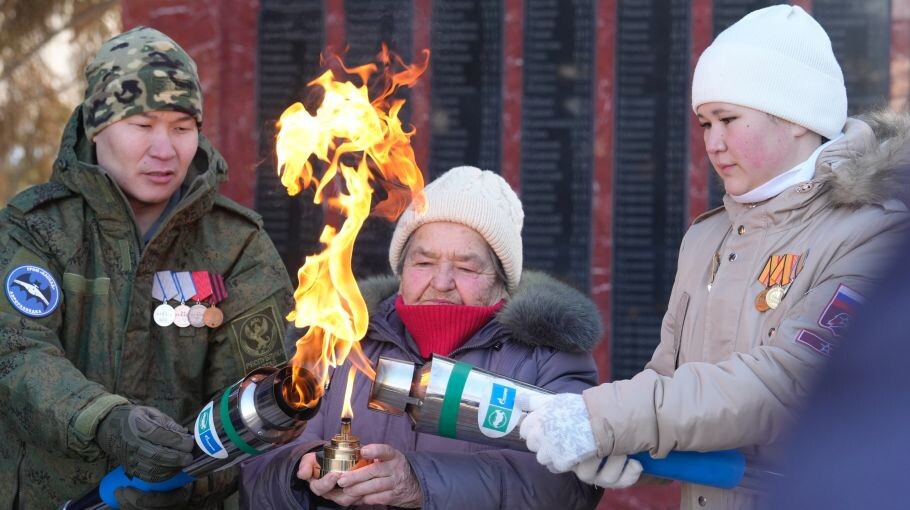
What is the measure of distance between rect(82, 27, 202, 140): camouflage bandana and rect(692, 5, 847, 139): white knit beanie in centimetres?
157

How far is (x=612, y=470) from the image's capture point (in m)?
2.72

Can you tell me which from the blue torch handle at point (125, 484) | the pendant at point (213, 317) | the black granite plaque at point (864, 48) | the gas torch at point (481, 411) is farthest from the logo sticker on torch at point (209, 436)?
the black granite plaque at point (864, 48)

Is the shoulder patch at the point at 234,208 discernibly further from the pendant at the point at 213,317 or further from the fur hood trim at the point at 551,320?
the fur hood trim at the point at 551,320

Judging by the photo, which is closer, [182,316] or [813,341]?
[813,341]

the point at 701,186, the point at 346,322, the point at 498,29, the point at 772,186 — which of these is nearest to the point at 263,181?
the point at 498,29

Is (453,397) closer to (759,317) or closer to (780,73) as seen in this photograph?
(759,317)

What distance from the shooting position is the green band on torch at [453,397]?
Answer: 281cm

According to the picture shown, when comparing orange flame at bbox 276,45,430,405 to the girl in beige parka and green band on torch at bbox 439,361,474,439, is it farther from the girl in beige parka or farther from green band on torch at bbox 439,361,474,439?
the girl in beige parka

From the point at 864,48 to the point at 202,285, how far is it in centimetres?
339

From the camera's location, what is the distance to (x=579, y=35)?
221 inches

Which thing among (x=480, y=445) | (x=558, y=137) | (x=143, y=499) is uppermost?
(x=558, y=137)

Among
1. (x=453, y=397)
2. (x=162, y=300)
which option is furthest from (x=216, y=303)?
(x=453, y=397)

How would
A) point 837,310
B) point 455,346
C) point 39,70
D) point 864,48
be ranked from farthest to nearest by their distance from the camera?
point 39,70 < point 864,48 < point 455,346 < point 837,310

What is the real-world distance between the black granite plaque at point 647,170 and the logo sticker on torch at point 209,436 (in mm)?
2892
